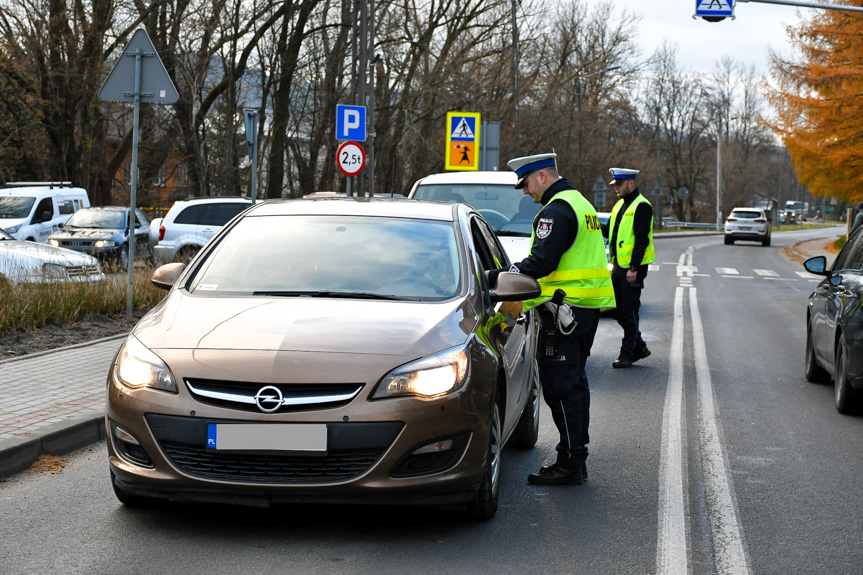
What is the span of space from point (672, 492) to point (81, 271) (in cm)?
950

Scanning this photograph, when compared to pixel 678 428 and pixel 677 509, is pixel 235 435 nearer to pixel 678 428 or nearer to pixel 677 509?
pixel 677 509

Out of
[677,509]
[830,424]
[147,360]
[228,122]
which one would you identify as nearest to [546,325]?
[677,509]

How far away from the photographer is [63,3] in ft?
101

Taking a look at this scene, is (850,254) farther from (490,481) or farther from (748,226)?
(748,226)

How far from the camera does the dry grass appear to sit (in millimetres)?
11000

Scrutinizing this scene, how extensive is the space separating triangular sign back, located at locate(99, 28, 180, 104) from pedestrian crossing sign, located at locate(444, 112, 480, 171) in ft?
37.5

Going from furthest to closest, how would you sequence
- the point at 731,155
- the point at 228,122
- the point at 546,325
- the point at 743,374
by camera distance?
the point at 731,155
the point at 228,122
the point at 743,374
the point at 546,325

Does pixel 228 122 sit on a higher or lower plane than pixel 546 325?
higher

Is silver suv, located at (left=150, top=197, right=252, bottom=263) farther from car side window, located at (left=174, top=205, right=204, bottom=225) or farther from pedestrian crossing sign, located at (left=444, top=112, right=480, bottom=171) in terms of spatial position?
pedestrian crossing sign, located at (left=444, top=112, right=480, bottom=171)

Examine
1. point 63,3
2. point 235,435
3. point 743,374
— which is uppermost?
point 63,3

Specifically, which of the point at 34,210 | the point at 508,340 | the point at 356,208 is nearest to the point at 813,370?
the point at 508,340

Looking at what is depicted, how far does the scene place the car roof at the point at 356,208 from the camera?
19.7 feet

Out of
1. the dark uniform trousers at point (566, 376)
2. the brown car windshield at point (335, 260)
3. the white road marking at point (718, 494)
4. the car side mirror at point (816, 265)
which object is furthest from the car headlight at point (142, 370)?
the car side mirror at point (816, 265)

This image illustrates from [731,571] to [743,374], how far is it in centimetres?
621
